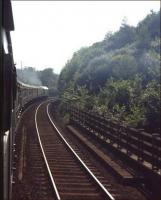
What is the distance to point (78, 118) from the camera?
99.2 ft

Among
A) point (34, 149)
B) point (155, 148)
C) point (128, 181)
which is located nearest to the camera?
point (155, 148)

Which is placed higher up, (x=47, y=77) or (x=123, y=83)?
(x=47, y=77)

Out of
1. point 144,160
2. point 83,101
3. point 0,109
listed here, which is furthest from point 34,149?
point 83,101

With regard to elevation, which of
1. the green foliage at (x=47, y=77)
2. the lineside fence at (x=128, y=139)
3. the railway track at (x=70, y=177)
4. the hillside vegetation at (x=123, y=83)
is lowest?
the railway track at (x=70, y=177)

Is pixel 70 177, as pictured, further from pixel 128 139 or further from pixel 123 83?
pixel 123 83

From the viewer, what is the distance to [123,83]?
113ft

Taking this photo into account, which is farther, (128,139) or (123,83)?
(123,83)

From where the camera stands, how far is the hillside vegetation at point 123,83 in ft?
88.8

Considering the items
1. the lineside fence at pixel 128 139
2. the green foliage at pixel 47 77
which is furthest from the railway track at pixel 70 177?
the green foliage at pixel 47 77

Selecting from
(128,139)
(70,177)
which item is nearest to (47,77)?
(128,139)

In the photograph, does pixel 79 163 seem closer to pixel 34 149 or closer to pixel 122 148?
pixel 122 148

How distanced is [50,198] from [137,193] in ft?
7.72

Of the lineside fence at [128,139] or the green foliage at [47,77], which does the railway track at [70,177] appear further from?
the green foliage at [47,77]

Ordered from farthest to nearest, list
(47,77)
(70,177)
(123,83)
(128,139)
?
1. (47,77)
2. (123,83)
3. (128,139)
4. (70,177)
